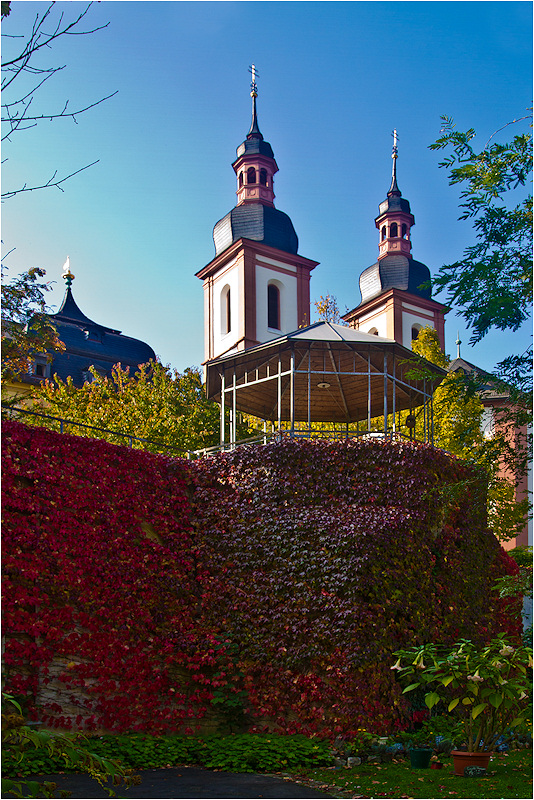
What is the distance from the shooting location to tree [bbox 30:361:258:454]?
2230 cm

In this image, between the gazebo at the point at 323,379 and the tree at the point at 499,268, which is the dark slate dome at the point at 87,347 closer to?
the gazebo at the point at 323,379

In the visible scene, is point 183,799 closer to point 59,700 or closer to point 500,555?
point 59,700

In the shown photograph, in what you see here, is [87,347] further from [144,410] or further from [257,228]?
[144,410]

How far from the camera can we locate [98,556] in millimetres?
11250

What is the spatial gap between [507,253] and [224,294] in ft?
101

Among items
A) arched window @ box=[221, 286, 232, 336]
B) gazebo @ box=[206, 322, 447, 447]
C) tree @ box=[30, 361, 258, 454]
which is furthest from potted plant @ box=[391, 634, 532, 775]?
arched window @ box=[221, 286, 232, 336]

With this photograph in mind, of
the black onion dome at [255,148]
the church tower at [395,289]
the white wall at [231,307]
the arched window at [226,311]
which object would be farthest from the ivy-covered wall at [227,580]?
the black onion dome at [255,148]

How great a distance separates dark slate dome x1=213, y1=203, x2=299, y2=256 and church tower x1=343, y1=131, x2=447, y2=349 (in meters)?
7.76

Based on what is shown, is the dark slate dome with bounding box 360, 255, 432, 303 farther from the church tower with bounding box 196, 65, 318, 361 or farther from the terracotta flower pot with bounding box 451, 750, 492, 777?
the terracotta flower pot with bounding box 451, 750, 492, 777

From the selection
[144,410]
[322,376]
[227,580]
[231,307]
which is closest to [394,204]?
[231,307]

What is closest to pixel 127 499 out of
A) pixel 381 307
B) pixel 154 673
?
pixel 154 673

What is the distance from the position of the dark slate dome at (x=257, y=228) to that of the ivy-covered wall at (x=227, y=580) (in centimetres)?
2550

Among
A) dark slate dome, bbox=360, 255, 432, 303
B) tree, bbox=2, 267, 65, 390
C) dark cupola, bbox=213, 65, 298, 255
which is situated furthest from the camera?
dark slate dome, bbox=360, 255, 432, 303

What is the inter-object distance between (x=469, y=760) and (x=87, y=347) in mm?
28955
